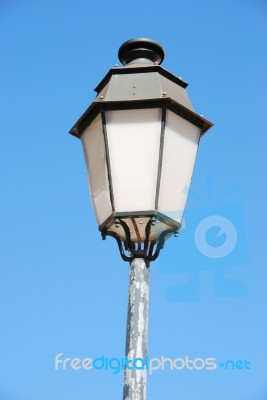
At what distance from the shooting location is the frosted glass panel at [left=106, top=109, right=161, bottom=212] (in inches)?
114

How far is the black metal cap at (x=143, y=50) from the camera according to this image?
3502 millimetres

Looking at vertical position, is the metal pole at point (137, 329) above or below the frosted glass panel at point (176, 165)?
below

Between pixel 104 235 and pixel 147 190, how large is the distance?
0.32 meters

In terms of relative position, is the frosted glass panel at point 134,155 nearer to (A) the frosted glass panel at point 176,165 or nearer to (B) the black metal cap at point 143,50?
(A) the frosted glass panel at point 176,165

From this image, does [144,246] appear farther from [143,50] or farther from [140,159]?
[143,50]

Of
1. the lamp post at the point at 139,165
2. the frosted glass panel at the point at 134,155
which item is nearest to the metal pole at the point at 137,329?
the lamp post at the point at 139,165

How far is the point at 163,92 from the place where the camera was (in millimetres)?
3064

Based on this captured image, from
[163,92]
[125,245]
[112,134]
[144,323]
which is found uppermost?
[163,92]

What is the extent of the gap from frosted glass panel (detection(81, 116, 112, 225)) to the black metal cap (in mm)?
590

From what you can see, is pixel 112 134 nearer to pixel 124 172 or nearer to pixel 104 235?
pixel 124 172

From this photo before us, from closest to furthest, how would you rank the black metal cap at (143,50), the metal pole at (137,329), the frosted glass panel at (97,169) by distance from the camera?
the metal pole at (137,329), the frosted glass panel at (97,169), the black metal cap at (143,50)

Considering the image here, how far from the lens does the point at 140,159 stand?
9.66 feet

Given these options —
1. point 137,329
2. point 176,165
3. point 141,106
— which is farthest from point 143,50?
point 137,329

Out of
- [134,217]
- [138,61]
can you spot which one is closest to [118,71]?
[138,61]
